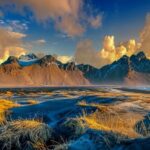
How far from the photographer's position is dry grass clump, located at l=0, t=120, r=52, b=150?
35.3 ft

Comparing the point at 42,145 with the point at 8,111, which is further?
the point at 8,111

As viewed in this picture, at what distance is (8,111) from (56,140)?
9831 mm

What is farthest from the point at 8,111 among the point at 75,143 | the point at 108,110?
the point at 75,143

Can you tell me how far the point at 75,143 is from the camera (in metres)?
9.03

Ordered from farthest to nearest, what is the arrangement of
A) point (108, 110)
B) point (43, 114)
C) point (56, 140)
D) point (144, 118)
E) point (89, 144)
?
point (43, 114) → point (108, 110) → point (144, 118) → point (56, 140) → point (89, 144)

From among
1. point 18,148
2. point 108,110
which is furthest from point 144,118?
point 18,148

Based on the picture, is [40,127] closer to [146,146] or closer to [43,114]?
[146,146]

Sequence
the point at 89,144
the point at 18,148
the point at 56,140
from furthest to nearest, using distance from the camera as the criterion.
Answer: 1. the point at 56,140
2. the point at 18,148
3. the point at 89,144

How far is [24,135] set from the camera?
11.1 metres

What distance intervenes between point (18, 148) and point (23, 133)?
0.61m

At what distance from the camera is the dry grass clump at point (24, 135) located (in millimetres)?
10773

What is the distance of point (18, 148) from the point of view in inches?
423

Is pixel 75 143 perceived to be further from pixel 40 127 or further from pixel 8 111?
pixel 8 111

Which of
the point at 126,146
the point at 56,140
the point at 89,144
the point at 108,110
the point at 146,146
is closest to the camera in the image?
the point at 146,146
